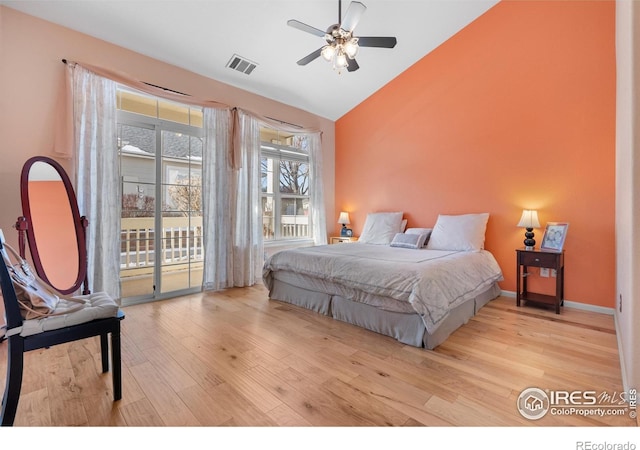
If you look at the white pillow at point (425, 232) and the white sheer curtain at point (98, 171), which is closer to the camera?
the white sheer curtain at point (98, 171)

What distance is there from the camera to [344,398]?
5.20ft

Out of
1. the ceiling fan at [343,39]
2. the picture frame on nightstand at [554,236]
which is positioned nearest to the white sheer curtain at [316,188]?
the ceiling fan at [343,39]

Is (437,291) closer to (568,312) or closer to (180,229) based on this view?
(568,312)

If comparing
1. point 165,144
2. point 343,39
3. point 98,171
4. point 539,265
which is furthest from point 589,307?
point 98,171

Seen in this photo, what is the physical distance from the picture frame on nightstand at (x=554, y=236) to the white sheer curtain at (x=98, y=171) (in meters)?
4.60

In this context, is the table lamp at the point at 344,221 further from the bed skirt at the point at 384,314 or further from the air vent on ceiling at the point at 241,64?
the air vent on ceiling at the point at 241,64

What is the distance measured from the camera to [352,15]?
2.32 meters

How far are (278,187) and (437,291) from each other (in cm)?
325

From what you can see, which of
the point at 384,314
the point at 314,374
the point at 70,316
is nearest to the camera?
the point at 70,316

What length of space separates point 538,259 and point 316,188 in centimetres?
331

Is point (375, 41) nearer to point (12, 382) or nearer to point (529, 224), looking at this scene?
point (529, 224)

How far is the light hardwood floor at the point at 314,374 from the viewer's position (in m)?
1.45

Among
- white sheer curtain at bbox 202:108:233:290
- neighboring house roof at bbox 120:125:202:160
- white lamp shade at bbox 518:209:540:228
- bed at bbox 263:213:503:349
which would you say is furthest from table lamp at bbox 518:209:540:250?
neighboring house roof at bbox 120:125:202:160

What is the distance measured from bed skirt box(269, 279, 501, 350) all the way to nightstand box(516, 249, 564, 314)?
297mm
